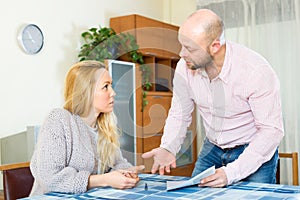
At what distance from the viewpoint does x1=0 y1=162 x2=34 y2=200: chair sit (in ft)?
4.87

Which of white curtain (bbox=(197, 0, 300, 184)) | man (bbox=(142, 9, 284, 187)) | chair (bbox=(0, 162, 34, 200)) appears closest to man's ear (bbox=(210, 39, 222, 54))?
man (bbox=(142, 9, 284, 187))

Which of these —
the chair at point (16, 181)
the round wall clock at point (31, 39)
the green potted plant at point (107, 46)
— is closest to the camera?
the chair at point (16, 181)

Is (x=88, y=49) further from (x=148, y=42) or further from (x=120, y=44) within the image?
(x=148, y=42)

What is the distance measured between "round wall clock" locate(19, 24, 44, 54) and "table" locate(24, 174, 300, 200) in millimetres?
1988

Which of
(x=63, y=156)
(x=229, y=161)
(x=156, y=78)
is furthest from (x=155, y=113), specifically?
(x=63, y=156)

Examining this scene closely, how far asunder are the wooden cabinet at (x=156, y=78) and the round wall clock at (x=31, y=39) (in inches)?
34.7

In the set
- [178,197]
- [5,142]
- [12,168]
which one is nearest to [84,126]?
[12,168]

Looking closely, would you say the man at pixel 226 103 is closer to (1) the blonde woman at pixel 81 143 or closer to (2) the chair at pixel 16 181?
(1) the blonde woman at pixel 81 143

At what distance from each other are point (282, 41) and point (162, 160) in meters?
2.86

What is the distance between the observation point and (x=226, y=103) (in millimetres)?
1766

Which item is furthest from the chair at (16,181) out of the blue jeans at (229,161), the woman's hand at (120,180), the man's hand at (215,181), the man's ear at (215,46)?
the man's ear at (215,46)

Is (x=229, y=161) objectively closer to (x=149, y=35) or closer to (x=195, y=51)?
(x=195, y=51)

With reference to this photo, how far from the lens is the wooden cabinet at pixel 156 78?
3766 mm

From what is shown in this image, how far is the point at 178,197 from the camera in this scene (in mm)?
1244
